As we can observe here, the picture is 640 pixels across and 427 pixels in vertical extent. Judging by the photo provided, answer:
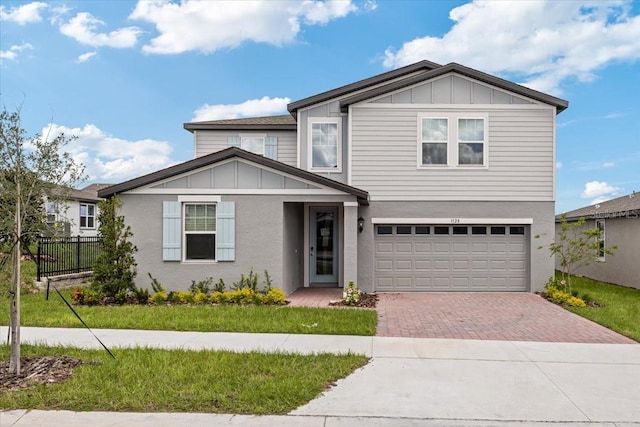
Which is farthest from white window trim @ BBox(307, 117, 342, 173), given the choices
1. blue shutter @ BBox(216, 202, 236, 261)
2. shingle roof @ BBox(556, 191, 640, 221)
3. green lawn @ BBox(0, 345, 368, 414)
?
green lawn @ BBox(0, 345, 368, 414)

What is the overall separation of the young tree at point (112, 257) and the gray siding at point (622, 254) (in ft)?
48.9

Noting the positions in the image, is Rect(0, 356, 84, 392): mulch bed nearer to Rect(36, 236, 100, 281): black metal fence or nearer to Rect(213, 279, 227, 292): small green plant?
Rect(213, 279, 227, 292): small green plant

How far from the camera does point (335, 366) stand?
6996mm

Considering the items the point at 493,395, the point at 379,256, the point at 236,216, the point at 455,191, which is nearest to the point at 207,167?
the point at 236,216

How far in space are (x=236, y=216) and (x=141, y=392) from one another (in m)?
7.89

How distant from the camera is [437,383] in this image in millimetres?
6445

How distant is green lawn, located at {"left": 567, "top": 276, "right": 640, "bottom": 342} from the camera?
10.2 meters

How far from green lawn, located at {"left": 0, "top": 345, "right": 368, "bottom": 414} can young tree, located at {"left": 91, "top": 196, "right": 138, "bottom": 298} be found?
5086mm

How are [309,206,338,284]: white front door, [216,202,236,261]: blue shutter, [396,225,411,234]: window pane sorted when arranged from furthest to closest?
[309,206,338,284]: white front door < [396,225,411,234]: window pane < [216,202,236,261]: blue shutter

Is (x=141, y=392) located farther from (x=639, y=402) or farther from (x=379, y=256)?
(x=379, y=256)

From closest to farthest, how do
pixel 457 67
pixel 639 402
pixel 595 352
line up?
pixel 639 402 → pixel 595 352 → pixel 457 67

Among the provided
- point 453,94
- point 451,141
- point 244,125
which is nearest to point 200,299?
point 244,125

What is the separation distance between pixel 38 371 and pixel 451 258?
38.8 feet

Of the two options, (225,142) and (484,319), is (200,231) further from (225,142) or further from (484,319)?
(484,319)
